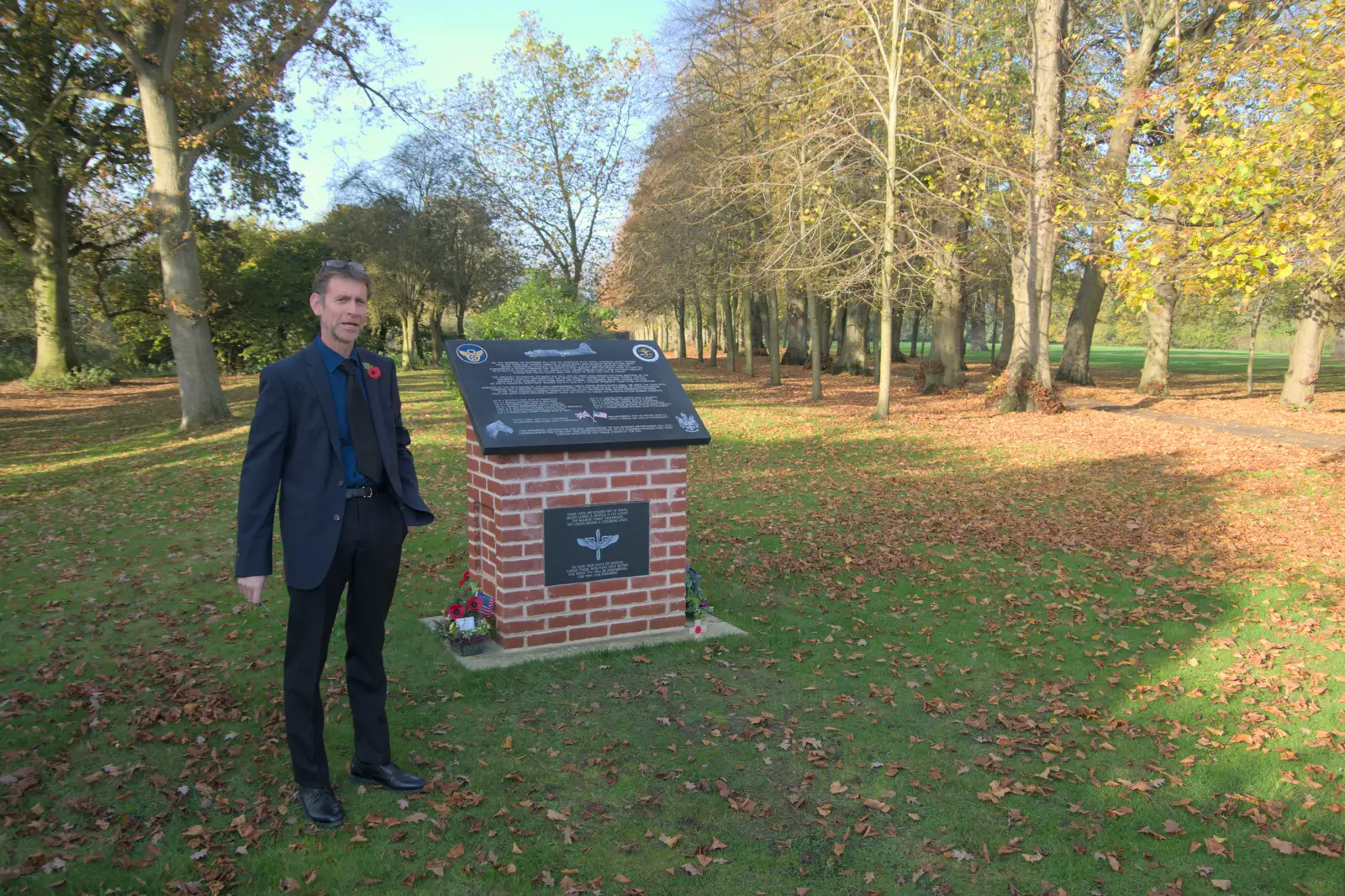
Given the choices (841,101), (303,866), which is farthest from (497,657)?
(841,101)

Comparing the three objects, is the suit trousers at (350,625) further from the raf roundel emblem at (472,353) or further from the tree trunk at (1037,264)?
the tree trunk at (1037,264)

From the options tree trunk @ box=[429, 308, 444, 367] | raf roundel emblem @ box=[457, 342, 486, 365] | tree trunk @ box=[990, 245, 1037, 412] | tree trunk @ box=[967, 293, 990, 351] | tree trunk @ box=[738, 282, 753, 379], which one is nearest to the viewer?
raf roundel emblem @ box=[457, 342, 486, 365]

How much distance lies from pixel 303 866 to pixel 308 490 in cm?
152

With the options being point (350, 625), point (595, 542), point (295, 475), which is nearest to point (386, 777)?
point (350, 625)

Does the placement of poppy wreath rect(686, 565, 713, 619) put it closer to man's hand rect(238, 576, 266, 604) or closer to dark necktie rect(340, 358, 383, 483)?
dark necktie rect(340, 358, 383, 483)

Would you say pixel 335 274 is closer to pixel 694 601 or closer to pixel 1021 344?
pixel 694 601

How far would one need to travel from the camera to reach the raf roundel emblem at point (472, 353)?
559cm

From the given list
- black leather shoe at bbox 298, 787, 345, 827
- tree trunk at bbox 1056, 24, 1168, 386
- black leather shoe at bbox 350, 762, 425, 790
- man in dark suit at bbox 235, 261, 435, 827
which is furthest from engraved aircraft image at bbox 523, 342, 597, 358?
Answer: tree trunk at bbox 1056, 24, 1168, 386

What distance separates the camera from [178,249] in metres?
Answer: 15.8

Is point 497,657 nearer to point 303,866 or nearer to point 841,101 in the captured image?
point 303,866

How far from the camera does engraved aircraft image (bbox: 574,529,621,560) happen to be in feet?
18.2

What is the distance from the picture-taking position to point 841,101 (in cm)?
1825

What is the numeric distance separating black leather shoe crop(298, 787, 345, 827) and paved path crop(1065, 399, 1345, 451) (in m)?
15.2

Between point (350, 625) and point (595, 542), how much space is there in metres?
1.96
